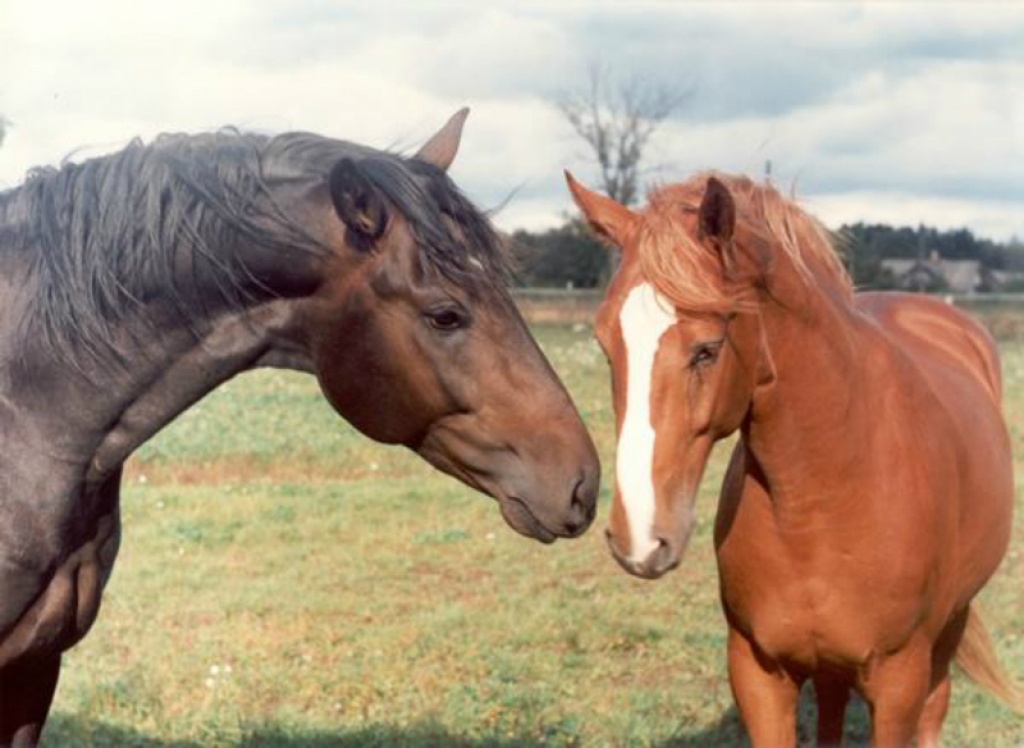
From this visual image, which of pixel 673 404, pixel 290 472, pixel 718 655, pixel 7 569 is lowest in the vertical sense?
pixel 290 472

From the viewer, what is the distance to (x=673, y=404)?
3480 mm

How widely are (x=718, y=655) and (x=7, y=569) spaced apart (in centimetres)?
474

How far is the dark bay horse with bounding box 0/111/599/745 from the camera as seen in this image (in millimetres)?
3303

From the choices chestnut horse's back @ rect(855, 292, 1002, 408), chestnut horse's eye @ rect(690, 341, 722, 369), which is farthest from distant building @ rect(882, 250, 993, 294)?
chestnut horse's eye @ rect(690, 341, 722, 369)

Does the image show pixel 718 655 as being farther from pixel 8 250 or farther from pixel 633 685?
pixel 8 250

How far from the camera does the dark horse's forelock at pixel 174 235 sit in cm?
336

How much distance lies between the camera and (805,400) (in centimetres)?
398

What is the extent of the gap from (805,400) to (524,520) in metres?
1.10

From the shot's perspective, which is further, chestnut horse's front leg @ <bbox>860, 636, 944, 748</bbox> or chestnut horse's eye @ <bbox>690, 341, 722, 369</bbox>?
chestnut horse's front leg @ <bbox>860, 636, 944, 748</bbox>

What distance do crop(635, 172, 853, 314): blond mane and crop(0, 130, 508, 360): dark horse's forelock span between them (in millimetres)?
489

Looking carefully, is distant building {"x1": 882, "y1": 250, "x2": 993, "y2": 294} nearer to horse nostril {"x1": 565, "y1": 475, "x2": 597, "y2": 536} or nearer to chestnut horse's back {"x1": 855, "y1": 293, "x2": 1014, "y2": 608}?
chestnut horse's back {"x1": 855, "y1": 293, "x2": 1014, "y2": 608}

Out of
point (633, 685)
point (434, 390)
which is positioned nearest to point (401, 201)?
point (434, 390)

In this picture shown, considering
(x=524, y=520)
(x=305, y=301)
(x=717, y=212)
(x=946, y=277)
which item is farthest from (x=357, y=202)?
(x=946, y=277)

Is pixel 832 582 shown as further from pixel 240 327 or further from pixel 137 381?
pixel 137 381
